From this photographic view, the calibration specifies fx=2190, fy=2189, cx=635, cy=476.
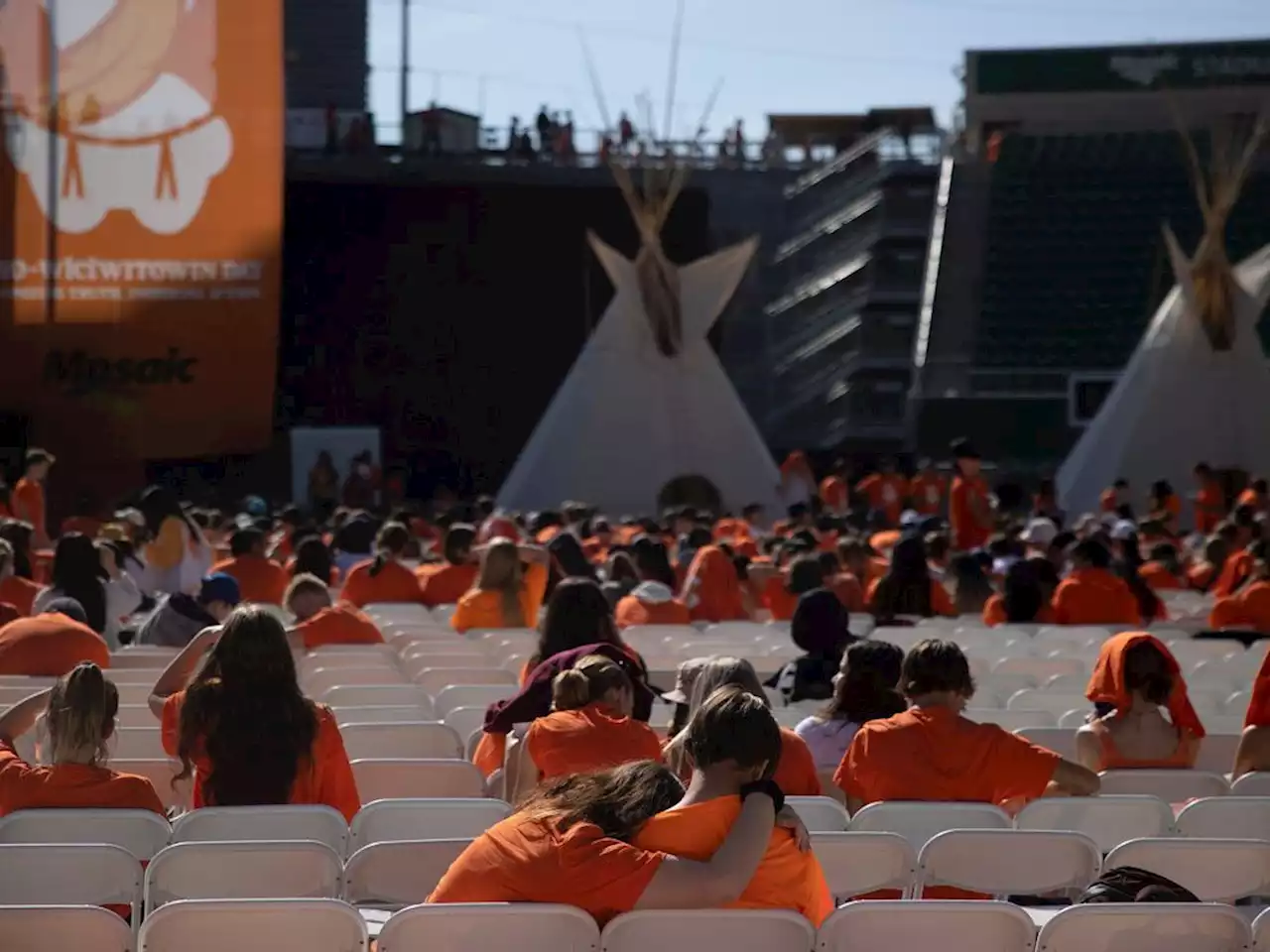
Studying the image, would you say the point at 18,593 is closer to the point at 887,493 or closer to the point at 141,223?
the point at 141,223

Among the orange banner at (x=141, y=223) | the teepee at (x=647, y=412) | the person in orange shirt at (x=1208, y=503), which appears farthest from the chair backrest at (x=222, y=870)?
the teepee at (x=647, y=412)

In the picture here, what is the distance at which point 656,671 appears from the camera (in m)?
7.82

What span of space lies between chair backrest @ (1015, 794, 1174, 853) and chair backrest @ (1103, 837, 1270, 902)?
0.53m

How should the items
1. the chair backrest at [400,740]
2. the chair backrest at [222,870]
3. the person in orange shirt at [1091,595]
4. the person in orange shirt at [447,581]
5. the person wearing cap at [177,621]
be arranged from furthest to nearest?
the person in orange shirt at [447,581] < the person in orange shirt at [1091,595] < the person wearing cap at [177,621] < the chair backrest at [400,740] < the chair backrest at [222,870]

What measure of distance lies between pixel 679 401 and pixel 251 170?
460 centimetres

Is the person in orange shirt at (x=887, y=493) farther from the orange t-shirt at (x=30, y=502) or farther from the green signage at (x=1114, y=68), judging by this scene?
the green signage at (x=1114, y=68)

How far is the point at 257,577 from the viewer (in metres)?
9.91

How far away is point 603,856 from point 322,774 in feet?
5.27

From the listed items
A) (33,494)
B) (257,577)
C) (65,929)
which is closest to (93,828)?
(65,929)

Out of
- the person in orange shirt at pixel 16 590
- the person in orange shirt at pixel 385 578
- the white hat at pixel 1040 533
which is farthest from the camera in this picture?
the white hat at pixel 1040 533

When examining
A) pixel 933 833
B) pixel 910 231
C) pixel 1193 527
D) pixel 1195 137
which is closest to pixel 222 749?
pixel 933 833

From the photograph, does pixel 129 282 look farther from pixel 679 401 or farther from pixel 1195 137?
pixel 1195 137

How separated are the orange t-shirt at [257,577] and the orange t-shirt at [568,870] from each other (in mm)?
6519

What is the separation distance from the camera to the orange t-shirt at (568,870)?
339 cm
